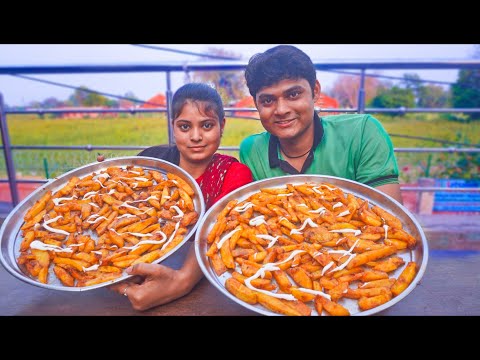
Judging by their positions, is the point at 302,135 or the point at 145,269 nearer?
the point at 145,269

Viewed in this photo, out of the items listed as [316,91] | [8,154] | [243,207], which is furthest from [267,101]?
[8,154]

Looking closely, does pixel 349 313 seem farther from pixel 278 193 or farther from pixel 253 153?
pixel 253 153

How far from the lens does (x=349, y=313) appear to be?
1455 mm

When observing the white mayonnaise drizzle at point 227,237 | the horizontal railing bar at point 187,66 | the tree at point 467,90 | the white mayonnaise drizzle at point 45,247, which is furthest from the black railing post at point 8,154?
the tree at point 467,90

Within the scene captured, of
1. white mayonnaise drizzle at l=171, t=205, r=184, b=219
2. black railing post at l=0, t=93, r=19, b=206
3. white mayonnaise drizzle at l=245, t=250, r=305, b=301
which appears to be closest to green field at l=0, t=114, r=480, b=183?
black railing post at l=0, t=93, r=19, b=206

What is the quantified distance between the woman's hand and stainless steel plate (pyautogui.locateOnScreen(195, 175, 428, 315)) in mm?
193

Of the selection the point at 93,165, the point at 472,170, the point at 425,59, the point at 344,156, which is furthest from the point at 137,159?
the point at 472,170

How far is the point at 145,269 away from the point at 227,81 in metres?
1.28

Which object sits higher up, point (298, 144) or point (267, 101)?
point (267, 101)

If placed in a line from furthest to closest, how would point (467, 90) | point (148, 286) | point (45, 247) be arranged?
point (467, 90), point (45, 247), point (148, 286)

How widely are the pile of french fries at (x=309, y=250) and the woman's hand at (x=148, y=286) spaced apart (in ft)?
0.80

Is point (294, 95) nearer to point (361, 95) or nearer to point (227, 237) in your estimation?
point (361, 95)

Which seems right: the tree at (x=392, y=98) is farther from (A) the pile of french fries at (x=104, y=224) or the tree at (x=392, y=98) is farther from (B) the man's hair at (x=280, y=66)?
(A) the pile of french fries at (x=104, y=224)

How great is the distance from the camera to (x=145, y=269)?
5.10 feet
